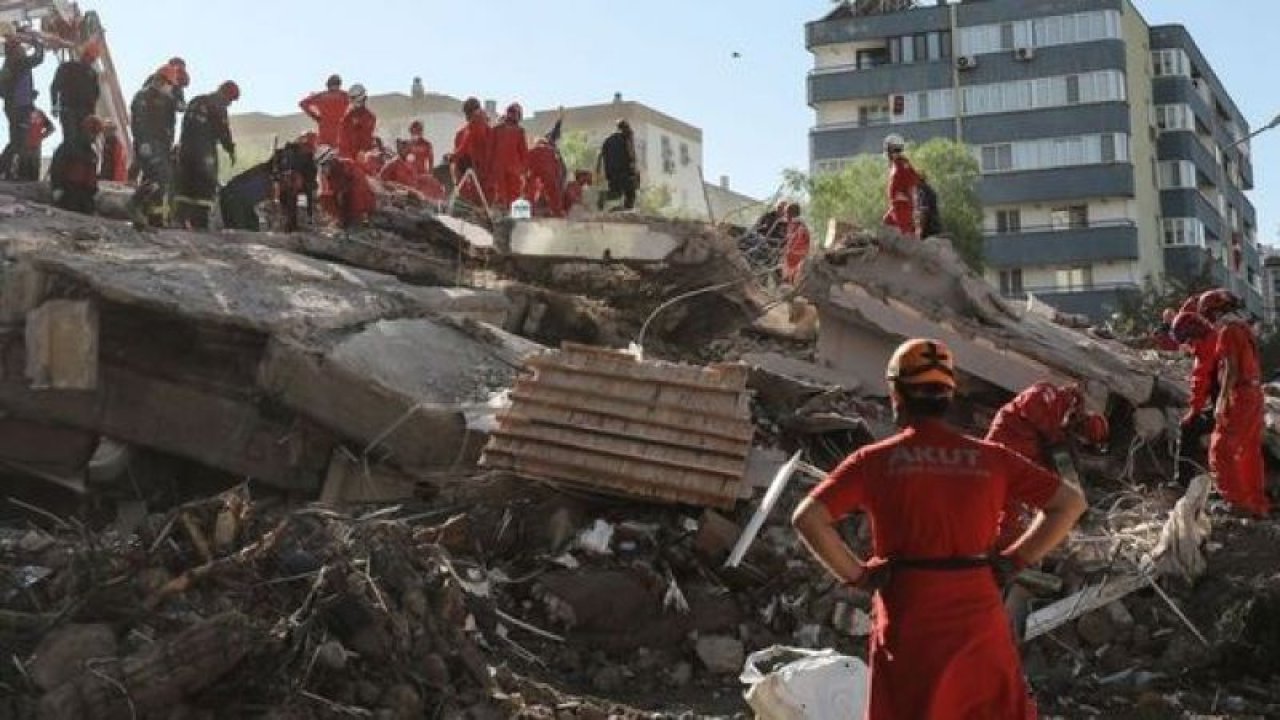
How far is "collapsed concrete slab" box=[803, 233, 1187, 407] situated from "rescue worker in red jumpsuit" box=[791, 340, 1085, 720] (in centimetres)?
704

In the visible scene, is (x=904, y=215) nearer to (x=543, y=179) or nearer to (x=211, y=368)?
(x=543, y=179)

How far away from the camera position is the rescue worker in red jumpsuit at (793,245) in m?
13.9

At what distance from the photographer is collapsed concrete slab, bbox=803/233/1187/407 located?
34.9 feet

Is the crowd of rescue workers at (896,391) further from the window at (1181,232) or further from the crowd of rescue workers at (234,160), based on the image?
the window at (1181,232)

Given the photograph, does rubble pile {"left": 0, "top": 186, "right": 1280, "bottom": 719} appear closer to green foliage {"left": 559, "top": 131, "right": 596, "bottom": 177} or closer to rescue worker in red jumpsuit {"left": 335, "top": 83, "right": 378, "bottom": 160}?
rescue worker in red jumpsuit {"left": 335, "top": 83, "right": 378, "bottom": 160}

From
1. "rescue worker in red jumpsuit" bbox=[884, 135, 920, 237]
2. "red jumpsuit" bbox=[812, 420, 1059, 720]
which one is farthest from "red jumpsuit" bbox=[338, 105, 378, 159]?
"red jumpsuit" bbox=[812, 420, 1059, 720]

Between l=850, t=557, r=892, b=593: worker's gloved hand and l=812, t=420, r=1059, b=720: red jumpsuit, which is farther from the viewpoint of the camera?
l=850, t=557, r=892, b=593: worker's gloved hand

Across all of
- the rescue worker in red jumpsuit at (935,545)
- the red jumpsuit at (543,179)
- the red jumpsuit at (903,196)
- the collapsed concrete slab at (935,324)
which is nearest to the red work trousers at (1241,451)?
the collapsed concrete slab at (935,324)

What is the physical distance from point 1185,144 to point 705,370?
2115 inches

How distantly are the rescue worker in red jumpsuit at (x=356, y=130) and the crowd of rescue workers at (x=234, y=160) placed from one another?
11 mm

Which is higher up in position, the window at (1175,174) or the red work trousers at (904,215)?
the window at (1175,174)

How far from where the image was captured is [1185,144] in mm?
57188

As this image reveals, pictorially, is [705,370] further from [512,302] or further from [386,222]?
[386,222]

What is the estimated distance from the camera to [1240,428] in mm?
9164
